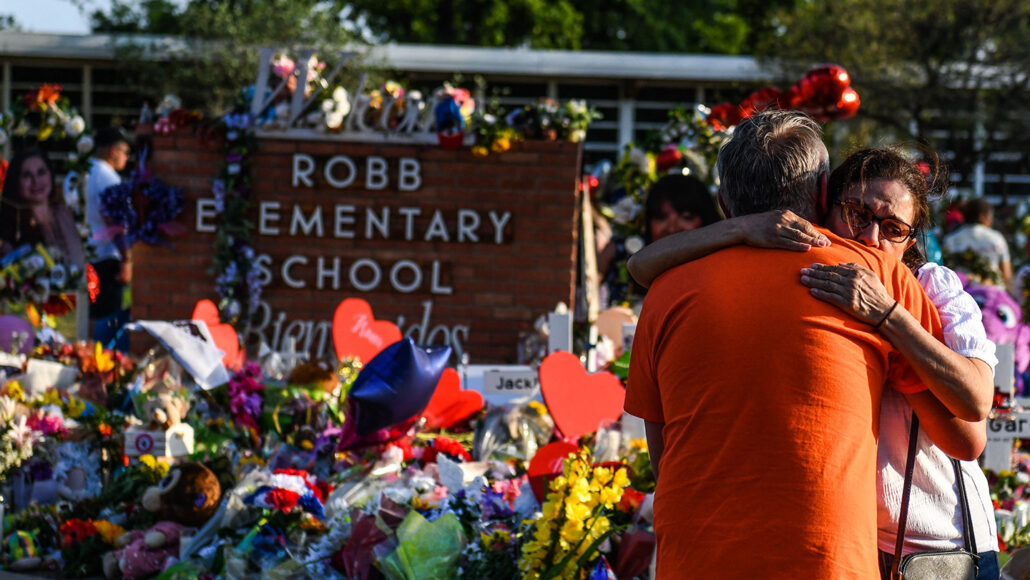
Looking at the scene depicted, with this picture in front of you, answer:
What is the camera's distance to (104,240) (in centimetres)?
698

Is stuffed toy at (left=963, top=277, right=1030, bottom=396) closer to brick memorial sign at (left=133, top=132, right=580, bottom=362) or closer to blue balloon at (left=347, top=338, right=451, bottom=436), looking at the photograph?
brick memorial sign at (left=133, top=132, right=580, bottom=362)

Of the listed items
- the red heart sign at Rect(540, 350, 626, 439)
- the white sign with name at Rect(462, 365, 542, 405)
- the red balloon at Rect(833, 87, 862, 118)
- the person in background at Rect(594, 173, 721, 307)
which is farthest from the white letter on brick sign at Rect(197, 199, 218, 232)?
the red balloon at Rect(833, 87, 862, 118)

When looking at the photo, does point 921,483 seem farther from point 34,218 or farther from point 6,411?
point 34,218

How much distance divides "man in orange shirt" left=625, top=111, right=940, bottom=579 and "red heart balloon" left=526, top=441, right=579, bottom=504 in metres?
1.54

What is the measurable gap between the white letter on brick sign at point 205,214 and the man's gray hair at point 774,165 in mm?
5615

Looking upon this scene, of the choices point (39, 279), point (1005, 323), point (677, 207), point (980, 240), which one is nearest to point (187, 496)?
point (677, 207)

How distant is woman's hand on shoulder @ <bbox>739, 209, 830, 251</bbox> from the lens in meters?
1.64

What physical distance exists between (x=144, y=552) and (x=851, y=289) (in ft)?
9.84

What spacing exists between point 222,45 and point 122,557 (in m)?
13.4

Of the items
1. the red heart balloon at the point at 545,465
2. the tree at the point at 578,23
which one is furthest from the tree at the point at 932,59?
the red heart balloon at the point at 545,465

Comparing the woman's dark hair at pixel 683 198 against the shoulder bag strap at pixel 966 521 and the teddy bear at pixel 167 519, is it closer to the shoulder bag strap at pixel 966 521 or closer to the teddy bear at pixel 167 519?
the teddy bear at pixel 167 519

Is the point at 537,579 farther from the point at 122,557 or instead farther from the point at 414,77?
the point at 414,77

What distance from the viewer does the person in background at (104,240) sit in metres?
6.93

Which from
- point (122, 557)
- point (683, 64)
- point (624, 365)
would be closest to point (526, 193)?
point (624, 365)
